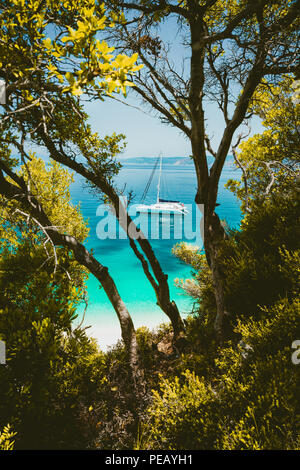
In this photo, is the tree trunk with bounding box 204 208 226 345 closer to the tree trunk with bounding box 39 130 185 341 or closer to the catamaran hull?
Result: the tree trunk with bounding box 39 130 185 341

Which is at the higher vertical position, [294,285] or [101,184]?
[101,184]

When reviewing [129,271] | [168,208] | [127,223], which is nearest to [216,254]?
[127,223]

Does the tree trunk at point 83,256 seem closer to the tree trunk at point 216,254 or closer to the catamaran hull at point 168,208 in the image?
the tree trunk at point 216,254

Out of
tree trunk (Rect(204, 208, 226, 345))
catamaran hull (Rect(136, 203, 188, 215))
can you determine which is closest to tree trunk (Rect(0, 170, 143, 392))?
tree trunk (Rect(204, 208, 226, 345))

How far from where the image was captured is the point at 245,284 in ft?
16.8

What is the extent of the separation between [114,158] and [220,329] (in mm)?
5346

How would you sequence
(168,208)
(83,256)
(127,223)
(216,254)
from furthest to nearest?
(168,208) < (127,223) < (216,254) < (83,256)

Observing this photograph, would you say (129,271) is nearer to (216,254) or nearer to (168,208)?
(216,254)

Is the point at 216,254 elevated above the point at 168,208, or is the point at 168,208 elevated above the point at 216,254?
the point at 168,208

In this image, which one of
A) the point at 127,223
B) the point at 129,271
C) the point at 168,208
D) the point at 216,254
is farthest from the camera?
the point at 168,208

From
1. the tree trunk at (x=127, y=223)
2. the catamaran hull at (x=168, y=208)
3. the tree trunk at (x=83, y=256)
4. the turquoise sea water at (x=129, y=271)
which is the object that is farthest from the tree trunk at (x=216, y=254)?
the catamaran hull at (x=168, y=208)

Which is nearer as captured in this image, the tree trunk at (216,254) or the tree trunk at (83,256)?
the tree trunk at (83,256)
